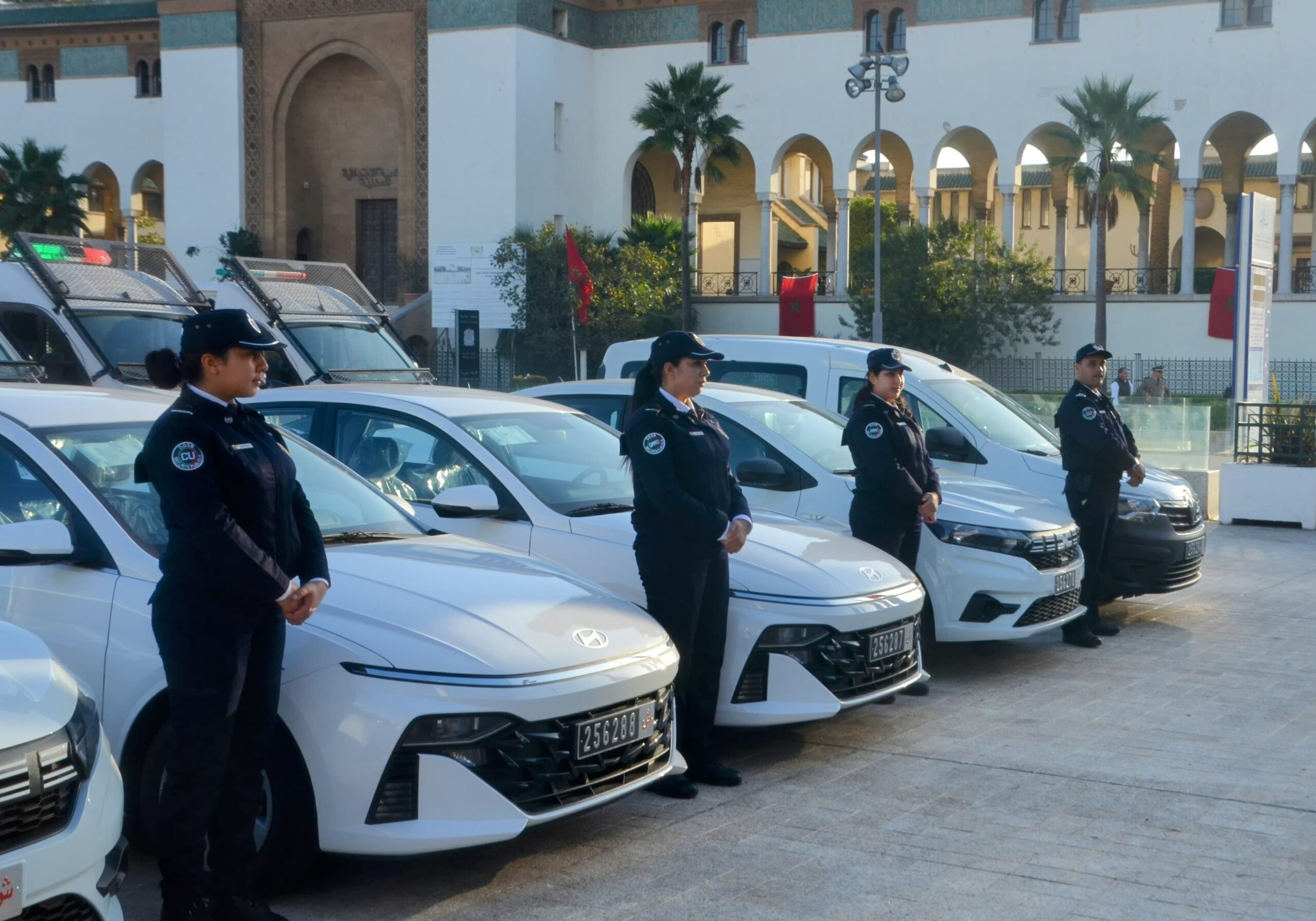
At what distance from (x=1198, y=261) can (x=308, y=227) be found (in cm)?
3568

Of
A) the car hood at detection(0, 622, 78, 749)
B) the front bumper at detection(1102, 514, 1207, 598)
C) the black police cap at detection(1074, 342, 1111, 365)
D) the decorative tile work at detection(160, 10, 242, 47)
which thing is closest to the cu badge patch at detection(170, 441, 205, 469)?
the car hood at detection(0, 622, 78, 749)

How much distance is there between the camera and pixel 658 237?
41938 mm

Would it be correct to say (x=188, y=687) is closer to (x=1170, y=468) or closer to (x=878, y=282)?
(x=1170, y=468)

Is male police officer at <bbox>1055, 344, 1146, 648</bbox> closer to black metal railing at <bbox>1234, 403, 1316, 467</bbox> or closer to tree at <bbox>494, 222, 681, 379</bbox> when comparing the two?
black metal railing at <bbox>1234, 403, 1316, 467</bbox>

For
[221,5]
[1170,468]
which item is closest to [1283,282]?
[1170,468]

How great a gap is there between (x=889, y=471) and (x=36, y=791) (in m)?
4.92

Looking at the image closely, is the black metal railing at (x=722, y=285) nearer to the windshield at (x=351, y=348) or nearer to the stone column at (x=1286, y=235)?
the stone column at (x=1286, y=235)

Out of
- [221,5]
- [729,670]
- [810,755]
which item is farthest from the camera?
[221,5]

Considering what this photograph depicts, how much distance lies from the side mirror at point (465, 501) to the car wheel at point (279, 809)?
1.73 m

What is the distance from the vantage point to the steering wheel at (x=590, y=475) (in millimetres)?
6617

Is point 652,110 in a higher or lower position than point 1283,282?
higher

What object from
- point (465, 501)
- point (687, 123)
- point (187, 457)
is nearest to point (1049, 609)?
point (465, 501)

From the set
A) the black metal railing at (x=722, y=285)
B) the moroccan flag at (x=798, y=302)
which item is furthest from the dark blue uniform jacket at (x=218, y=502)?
the black metal railing at (x=722, y=285)

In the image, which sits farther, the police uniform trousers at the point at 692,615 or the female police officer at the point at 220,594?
the police uniform trousers at the point at 692,615
